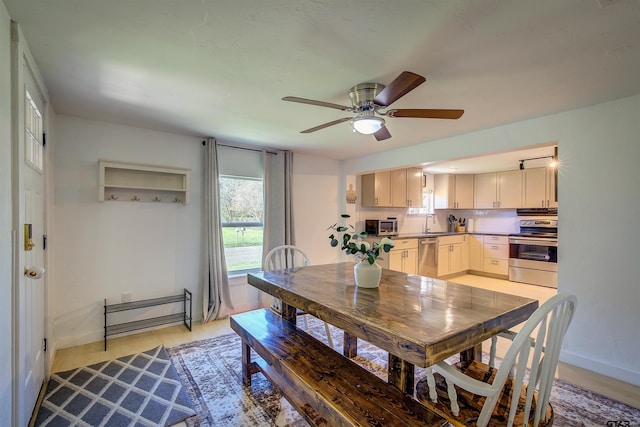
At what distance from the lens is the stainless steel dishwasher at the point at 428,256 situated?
5539 mm

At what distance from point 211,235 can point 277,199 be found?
103 centimetres

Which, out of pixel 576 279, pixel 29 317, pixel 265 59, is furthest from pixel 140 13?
pixel 576 279

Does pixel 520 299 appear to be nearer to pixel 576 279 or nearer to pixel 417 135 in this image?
pixel 576 279

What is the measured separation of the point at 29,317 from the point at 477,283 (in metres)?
6.14

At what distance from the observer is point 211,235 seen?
3.60 meters

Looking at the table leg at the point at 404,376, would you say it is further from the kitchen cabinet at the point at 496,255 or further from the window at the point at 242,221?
the kitchen cabinet at the point at 496,255

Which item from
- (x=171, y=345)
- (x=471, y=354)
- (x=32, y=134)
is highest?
(x=32, y=134)

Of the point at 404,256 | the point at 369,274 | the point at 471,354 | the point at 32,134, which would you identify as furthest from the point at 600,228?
the point at 32,134

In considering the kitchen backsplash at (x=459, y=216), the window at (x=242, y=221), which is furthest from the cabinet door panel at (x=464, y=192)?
the window at (x=242, y=221)

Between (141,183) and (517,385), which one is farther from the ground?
(141,183)

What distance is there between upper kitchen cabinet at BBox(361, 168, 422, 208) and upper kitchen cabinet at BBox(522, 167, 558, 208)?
1963 mm

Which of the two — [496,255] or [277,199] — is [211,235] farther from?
[496,255]

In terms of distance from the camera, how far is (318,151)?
14.2 feet

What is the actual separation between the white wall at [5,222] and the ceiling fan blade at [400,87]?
186cm
